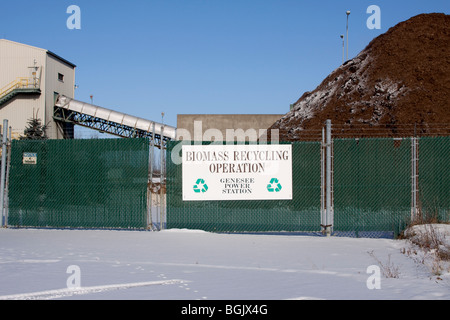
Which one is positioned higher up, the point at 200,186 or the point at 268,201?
the point at 200,186

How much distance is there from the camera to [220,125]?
3181 cm

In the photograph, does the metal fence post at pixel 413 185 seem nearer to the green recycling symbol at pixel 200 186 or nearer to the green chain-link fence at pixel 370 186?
the green chain-link fence at pixel 370 186

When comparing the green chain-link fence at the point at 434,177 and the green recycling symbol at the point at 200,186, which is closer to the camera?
the green chain-link fence at the point at 434,177

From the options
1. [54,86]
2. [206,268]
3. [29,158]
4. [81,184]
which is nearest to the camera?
[206,268]

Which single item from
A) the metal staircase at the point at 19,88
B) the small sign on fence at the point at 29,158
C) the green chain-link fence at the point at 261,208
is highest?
the metal staircase at the point at 19,88

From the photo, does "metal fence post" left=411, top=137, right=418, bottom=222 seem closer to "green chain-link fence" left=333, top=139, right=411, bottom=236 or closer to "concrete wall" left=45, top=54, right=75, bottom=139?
"green chain-link fence" left=333, top=139, right=411, bottom=236

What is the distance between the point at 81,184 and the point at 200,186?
3.44 metres

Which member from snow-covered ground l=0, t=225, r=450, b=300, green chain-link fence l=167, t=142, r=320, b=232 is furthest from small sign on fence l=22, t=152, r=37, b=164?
green chain-link fence l=167, t=142, r=320, b=232

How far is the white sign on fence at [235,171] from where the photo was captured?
11.8m

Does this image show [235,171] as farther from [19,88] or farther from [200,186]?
[19,88]

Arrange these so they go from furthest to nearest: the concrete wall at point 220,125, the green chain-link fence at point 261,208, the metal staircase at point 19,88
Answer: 1. the metal staircase at point 19,88
2. the concrete wall at point 220,125
3. the green chain-link fence at point 261,208

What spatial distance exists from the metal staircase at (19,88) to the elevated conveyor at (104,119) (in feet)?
8.30

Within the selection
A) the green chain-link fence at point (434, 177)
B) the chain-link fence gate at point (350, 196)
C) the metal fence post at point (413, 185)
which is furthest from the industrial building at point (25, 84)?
the green chain-link fence at point (434, 177)

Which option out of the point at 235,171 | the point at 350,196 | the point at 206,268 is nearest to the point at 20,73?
the point at 235,171
